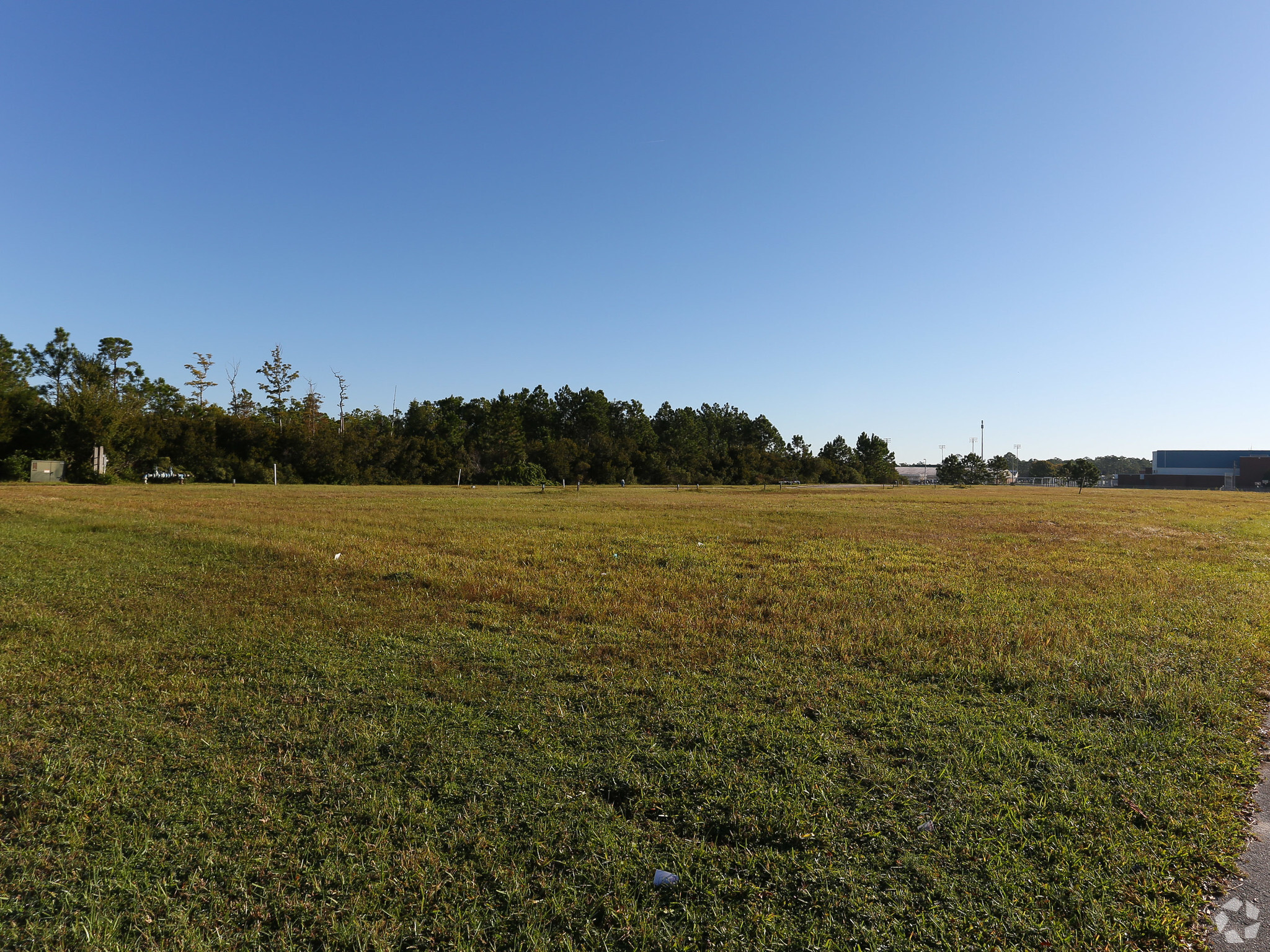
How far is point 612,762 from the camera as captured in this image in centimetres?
422

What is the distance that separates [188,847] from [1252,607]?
42.6 ft

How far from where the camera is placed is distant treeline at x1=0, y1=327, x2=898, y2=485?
4734 centimetres

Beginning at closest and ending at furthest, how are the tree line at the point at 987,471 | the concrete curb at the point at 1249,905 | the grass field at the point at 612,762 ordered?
the concrete curb at the point at 1249,905 → the grass field at the point at 612,762 → the tree line at the point at 987,471

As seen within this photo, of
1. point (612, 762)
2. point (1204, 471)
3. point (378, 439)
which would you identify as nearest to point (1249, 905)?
point (612, 762)

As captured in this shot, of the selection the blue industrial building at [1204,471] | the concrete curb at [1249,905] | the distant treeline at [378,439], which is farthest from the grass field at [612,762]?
the blue industrial building at [1204,471]

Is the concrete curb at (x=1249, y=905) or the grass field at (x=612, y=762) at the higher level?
the grass field at (x=612, y=762)

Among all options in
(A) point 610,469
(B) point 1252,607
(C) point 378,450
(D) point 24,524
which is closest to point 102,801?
(B) point 1252,607

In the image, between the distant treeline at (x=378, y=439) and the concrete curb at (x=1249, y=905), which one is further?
the distant treeline at (x=378, y=439)

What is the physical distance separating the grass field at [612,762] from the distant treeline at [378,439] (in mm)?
50476

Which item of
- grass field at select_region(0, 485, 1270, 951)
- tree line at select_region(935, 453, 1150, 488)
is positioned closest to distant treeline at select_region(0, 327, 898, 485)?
tree line at select_region(935, 453, 1150, 488)

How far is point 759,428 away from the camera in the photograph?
112m

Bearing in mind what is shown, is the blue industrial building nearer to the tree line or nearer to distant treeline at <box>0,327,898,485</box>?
the tree line

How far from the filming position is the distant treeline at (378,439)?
47344mm

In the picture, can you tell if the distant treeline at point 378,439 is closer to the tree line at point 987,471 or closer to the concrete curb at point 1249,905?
the tree line at point 987,471
